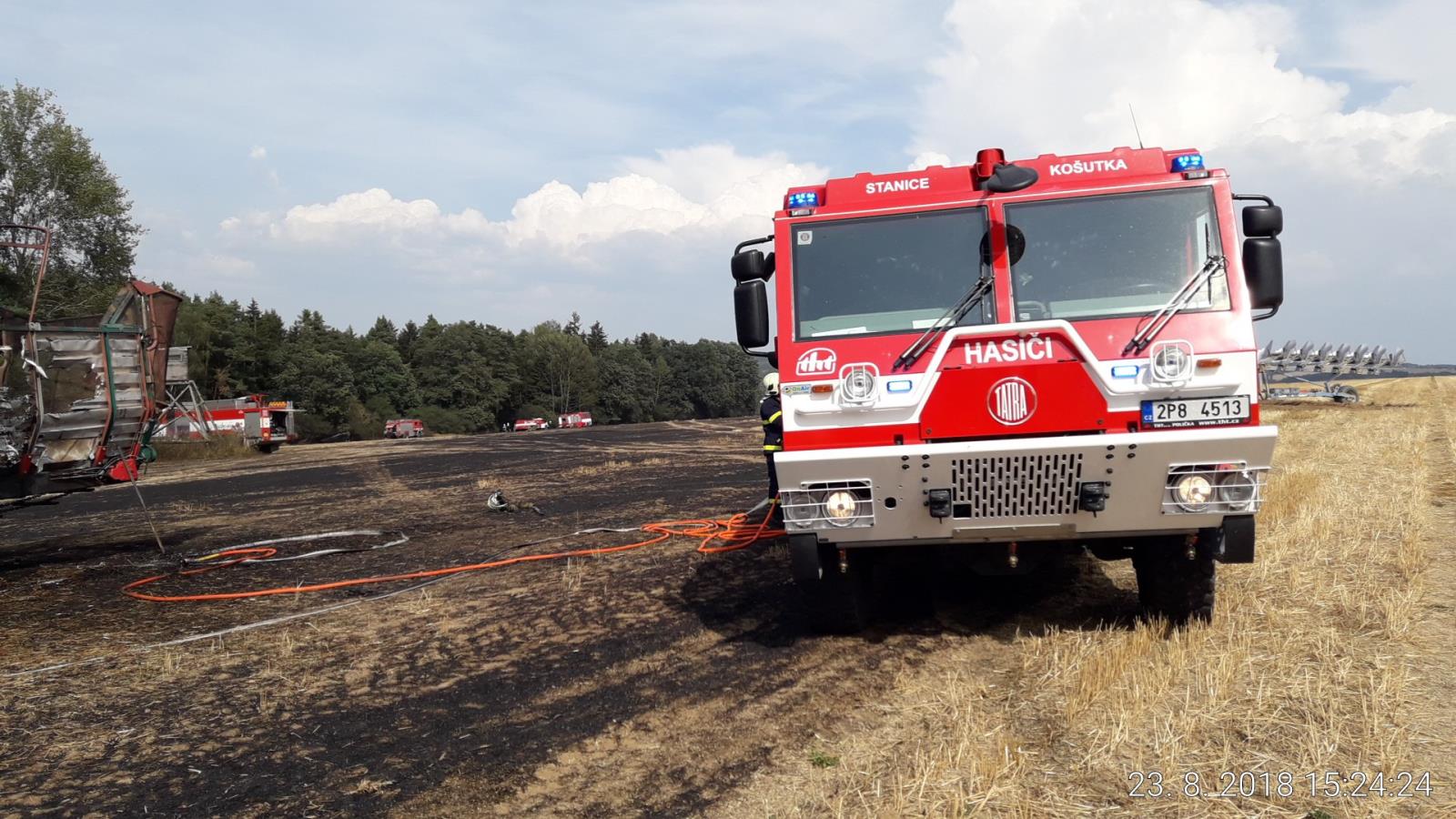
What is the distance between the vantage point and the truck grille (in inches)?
216

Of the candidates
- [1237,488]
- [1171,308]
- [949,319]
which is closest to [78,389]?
[949,319]

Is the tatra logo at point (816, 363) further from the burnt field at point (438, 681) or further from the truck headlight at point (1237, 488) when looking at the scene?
the truck headlight at point (1237, 488)

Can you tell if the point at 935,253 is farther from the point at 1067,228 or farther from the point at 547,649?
the point at 547,649

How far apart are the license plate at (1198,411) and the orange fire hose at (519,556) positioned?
465cm

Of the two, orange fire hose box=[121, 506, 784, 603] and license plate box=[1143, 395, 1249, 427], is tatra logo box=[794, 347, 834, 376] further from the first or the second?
orange fire hose box=[121, 506, 784, 603]

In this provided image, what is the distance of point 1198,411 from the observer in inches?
212

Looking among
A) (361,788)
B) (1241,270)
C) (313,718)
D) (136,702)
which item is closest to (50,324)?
(136,702)

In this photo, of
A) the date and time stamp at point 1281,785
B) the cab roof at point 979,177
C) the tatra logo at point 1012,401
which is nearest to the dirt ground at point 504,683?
the date and time stamp at point 1281,785

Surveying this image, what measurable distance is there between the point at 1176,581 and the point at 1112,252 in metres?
2.05

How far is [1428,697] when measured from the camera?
476cm

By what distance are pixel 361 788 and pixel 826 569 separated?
305cm

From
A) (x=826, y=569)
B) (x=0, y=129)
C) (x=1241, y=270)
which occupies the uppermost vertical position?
(x=0, y=129)

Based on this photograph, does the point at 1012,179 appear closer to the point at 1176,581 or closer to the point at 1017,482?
the point at 1017,482

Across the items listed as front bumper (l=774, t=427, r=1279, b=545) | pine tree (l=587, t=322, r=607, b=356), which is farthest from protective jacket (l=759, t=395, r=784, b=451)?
pine tree (l=587, t=322, r=607, b=356)
